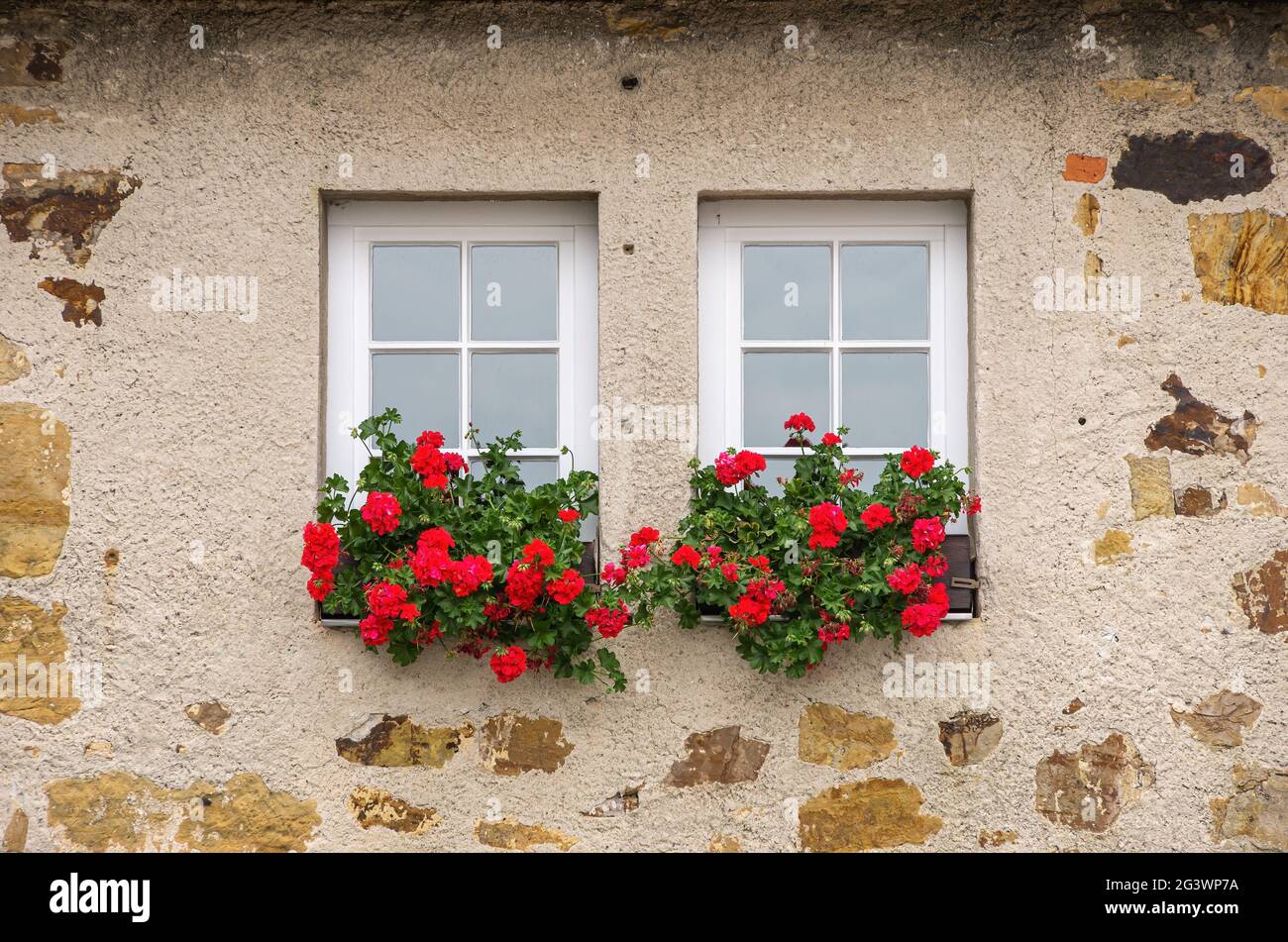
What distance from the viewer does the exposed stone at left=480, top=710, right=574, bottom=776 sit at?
3381mm

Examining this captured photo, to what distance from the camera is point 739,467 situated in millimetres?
3248

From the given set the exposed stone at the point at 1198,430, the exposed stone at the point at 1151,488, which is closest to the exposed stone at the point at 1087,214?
the exposed stone at the point at 1198,430

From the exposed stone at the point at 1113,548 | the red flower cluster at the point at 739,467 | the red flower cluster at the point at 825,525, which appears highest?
the red flower cluster at the point at 739,467

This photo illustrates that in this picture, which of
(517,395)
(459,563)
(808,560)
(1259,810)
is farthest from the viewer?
(517,395)

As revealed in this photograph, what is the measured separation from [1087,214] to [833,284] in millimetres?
786

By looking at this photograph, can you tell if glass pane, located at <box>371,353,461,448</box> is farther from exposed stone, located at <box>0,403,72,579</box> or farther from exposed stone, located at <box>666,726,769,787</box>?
exposed stone, located at <box>666,726,769,787</box>

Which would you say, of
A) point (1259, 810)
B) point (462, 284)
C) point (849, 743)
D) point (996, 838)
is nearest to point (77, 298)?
point (462, 284)

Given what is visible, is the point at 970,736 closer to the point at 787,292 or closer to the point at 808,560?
the point at 808,560

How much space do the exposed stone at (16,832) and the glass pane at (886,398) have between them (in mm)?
2718

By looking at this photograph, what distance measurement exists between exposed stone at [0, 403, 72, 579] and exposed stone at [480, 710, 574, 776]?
141 centimetres

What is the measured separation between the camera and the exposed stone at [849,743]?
338 centimetres

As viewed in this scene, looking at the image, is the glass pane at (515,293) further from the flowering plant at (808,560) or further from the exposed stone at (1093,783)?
the exposed stone at (1093,783)

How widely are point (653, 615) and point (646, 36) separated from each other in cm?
178

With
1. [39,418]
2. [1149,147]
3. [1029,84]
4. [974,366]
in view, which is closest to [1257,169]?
[1149,147]
